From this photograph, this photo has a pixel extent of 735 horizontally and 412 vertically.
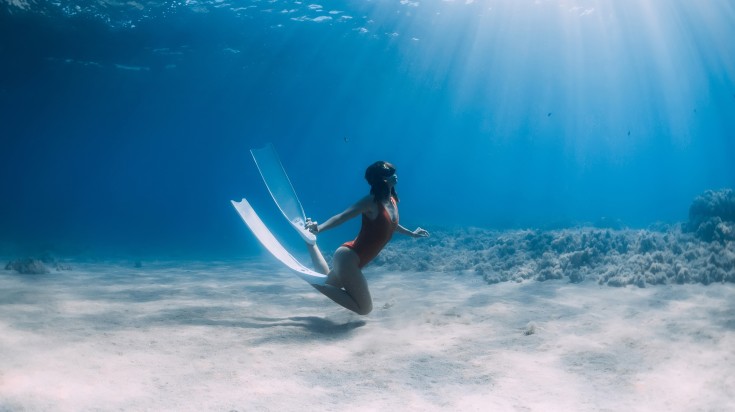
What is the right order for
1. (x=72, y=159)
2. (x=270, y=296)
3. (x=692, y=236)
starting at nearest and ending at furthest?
(x=270, y=296)
(x=692, y=236)
(x=72, y=159)

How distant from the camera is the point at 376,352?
4184mm

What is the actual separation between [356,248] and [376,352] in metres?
1.39

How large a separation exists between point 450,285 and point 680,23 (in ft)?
137

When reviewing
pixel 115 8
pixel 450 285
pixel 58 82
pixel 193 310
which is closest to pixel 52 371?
pixel 193 310

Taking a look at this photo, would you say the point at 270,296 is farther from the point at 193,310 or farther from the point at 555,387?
the point at 555,387

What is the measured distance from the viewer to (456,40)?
32.9 m

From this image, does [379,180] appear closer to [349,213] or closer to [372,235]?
[349,213]

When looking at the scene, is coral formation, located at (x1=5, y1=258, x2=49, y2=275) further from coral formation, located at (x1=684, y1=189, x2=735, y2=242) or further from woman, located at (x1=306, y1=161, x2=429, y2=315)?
coral formation, located at (x1=684, y1=189, x2=735, y2=242)

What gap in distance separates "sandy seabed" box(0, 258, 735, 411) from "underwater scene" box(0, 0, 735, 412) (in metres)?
0.03

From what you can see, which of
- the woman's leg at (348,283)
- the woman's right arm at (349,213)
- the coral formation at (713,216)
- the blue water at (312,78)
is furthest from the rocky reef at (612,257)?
the blue water at (312,78)

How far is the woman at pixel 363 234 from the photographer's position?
16.2 feet

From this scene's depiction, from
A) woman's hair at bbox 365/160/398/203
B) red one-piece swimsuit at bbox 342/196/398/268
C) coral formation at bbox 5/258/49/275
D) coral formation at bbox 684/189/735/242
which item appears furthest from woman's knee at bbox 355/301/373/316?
coral formation at bbox 5/258/49/275

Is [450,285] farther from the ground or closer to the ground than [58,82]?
closer to the ground

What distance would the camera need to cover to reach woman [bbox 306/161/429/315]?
4.93 metres
